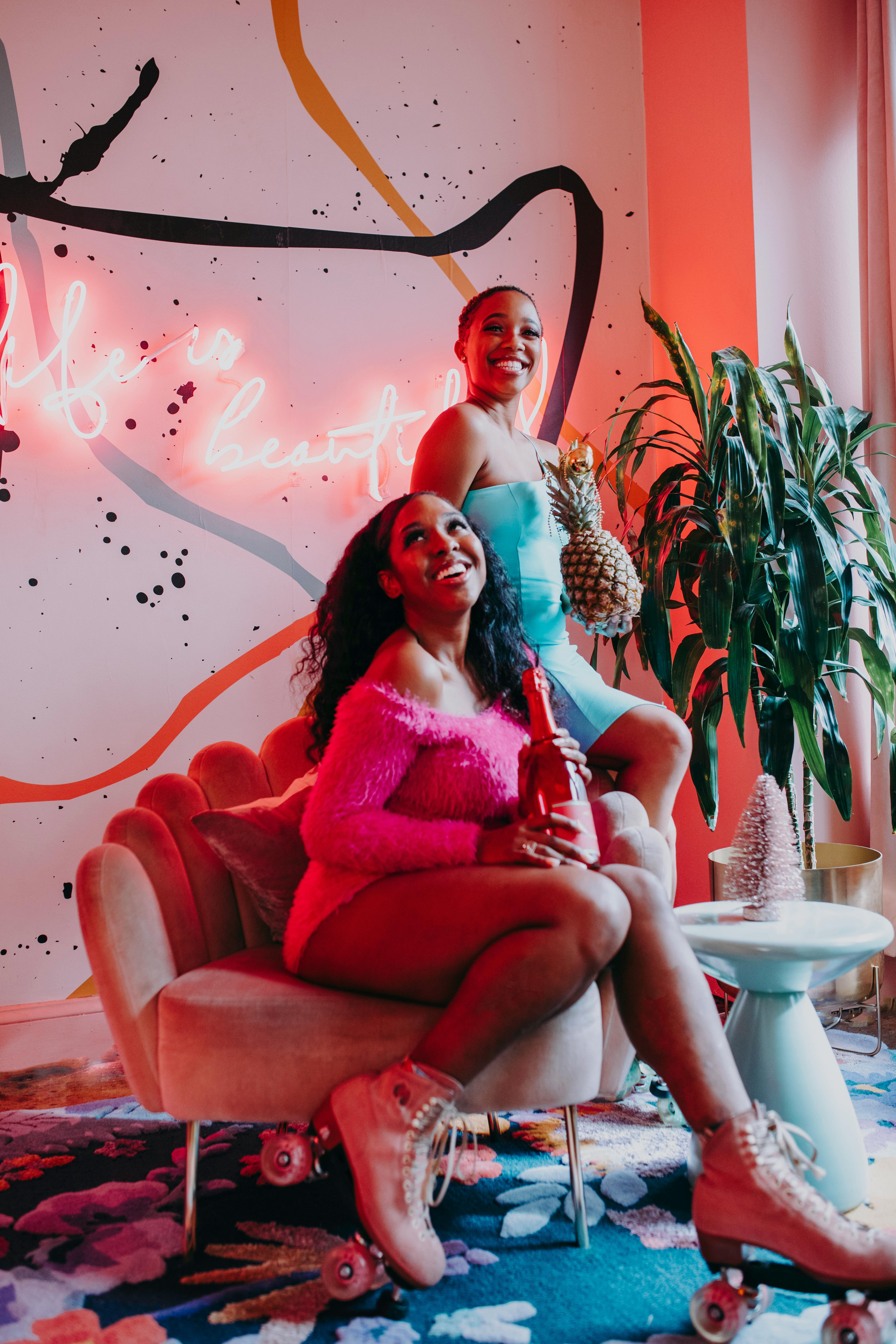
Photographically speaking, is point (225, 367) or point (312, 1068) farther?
point (225, 367)

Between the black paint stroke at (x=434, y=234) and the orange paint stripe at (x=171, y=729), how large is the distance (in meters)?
1.24

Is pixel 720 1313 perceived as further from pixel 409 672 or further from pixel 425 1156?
pixel 409 672

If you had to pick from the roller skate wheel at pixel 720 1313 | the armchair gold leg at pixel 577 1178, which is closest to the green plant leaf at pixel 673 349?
the armchair gold leg at pixel 577 1178

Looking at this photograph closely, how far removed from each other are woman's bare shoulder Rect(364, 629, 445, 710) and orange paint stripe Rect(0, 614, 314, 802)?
1.62 m

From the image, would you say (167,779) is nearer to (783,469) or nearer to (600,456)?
(783,469)

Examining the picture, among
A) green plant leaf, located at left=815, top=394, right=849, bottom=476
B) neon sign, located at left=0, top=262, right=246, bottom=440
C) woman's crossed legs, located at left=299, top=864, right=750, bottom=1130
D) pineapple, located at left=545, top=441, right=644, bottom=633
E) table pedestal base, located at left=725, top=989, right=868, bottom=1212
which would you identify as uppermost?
neon sign, located at left=0, top=262, right=246, bottom=440

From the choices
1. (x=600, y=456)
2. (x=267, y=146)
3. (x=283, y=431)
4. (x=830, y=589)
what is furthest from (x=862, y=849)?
(x=267, y=146)

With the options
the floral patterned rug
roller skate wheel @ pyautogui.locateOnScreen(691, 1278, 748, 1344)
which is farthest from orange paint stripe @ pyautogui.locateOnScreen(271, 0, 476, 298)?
roller skate wheel @ pyautogui.locateOnScreen(691, 1278, 748, 1344)

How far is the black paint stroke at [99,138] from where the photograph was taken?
2996mm

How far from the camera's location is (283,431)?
3223 mm

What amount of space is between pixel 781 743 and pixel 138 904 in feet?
5.85

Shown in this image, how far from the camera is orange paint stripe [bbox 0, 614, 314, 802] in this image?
297cm

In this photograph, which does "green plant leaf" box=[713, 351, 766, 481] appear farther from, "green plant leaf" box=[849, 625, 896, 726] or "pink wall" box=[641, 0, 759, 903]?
"pink wall" box=[641, 0, 759, 903]

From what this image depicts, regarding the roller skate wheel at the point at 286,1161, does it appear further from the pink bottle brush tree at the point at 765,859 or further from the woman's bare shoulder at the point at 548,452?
the woman's bare shoulder at the point at 548,452
